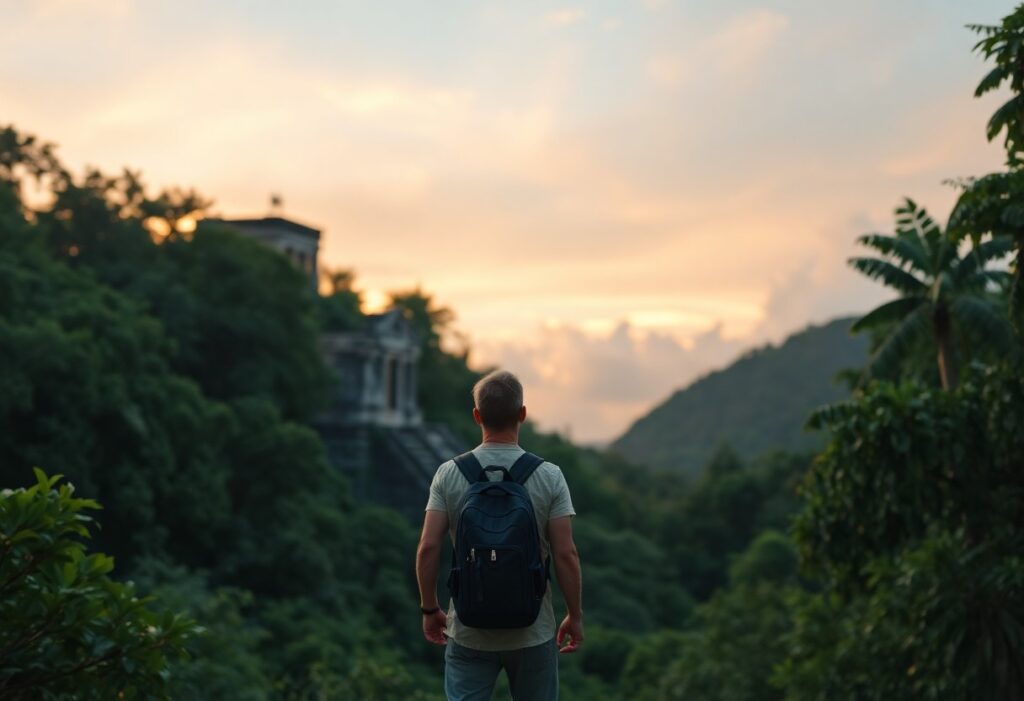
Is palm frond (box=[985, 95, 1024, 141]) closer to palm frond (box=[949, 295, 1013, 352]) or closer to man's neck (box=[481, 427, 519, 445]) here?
man's neck (box=[481, 427, 519, 445])

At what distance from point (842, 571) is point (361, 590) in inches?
1158

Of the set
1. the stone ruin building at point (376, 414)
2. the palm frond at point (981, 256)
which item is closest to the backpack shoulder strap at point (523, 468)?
the palm frond at point (981, 256)

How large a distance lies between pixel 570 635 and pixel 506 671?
33 centimetres

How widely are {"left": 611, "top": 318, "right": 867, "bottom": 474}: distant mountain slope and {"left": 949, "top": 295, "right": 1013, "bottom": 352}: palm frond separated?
128 m

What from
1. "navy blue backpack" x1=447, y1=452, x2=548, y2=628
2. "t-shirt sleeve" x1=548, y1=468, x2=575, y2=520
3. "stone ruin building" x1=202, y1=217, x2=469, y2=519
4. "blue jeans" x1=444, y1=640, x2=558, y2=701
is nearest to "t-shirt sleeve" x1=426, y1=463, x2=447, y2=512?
"navy blue backpack" x1=447, y1=452, x2=548, y2=628

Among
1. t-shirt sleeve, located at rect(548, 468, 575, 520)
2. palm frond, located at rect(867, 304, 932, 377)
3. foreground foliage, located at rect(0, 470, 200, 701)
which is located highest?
palm frond, located at rect(867, 304, 932, 377)

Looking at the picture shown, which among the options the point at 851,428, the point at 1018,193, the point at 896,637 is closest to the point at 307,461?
the point at 896,637

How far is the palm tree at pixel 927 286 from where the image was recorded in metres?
24.8

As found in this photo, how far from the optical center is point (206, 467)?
4328 cm

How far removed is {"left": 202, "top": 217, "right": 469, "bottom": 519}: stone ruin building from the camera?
61906mm

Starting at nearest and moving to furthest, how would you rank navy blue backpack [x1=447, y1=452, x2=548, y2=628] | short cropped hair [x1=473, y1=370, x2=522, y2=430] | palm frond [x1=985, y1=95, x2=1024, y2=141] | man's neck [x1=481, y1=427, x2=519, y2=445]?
navy blue backpack [x1=447, y1=452, x2=548, y2=628] < short cropped hair [x1=473, y1=370, x2=522, y2=430] < man's neck [x1=481, y1=427, x2=519, y2=445] < palm frond [x1=985, y1=95, x2=1024, y2=141]

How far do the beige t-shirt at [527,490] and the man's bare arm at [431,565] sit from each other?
0.05 meters

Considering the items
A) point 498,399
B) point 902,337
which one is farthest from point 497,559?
point 902,337

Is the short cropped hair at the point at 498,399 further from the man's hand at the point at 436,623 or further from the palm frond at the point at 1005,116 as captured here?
the palm frond at the point at 1005,116
